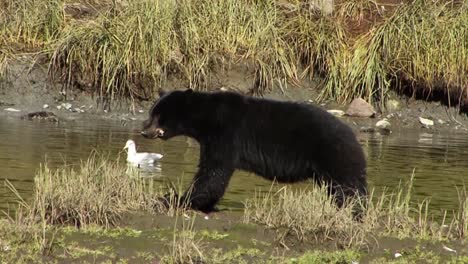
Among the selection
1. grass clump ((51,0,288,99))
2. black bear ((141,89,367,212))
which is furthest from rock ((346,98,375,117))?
black bear ((141,89,367,212))

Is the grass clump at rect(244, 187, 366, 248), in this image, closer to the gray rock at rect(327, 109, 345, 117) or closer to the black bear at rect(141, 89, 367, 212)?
the black bear at rect(141, 89, 367, 212)

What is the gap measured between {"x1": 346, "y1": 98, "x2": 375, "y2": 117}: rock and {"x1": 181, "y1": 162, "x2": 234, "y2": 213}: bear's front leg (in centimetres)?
1097

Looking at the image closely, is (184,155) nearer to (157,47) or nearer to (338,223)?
(157,47)

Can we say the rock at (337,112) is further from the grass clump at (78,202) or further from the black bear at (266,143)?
the grass clump at (78,202)

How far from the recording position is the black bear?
31.7 ft

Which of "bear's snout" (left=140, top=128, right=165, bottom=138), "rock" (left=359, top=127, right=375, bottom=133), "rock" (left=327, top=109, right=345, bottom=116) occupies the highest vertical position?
"bear's snout" (left=140, top=128, right=165, bottom=138)

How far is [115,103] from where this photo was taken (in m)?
20.5

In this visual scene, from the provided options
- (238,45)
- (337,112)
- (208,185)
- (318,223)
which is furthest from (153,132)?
(238,45)

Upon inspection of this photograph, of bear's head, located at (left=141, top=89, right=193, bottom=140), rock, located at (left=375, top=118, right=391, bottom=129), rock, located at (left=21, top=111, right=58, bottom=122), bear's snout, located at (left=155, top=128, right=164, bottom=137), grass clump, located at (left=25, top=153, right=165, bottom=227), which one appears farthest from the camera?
rock, located at (left=375, top=118, right=391, bottom=129)

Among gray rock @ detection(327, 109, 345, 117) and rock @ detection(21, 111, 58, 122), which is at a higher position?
gray rock @ detection(327, 109, 345, 117)

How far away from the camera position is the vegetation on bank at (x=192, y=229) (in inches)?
307

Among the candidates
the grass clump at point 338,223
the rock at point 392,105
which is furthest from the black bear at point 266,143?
the rock at point 392,105

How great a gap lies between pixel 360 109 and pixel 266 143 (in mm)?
11007

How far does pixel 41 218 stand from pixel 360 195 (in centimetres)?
287
